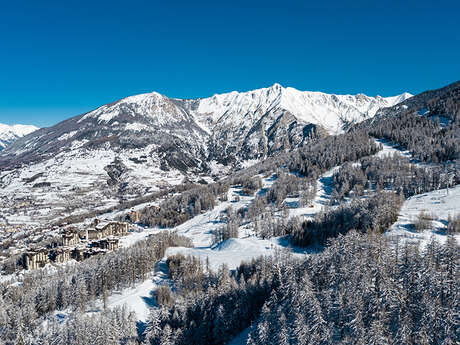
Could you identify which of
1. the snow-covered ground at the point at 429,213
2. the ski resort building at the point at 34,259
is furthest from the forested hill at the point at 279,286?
the ski resort building at the point at 34,259

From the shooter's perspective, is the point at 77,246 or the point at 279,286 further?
the point at 77,246

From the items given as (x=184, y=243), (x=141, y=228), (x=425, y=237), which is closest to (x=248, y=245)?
(x=184, y=243)

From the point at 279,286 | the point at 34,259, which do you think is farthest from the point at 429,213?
the point at 34,259

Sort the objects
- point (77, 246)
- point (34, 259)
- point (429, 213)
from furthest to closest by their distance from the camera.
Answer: point (77, 246)
point (34, 259)
point (429, 213)

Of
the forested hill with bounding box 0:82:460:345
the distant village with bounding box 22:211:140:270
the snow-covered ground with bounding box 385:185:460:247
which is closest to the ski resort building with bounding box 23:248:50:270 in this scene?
the distant village with bounding box 22:211:140:270

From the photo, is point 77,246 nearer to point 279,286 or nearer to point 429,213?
point 279,286

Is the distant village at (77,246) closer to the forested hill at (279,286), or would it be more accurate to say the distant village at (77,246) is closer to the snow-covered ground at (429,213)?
the forested hill at (279,286)

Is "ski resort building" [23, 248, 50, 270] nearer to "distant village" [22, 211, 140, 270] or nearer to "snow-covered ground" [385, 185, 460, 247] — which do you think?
"distant village" [22, 211, 140, 270]
